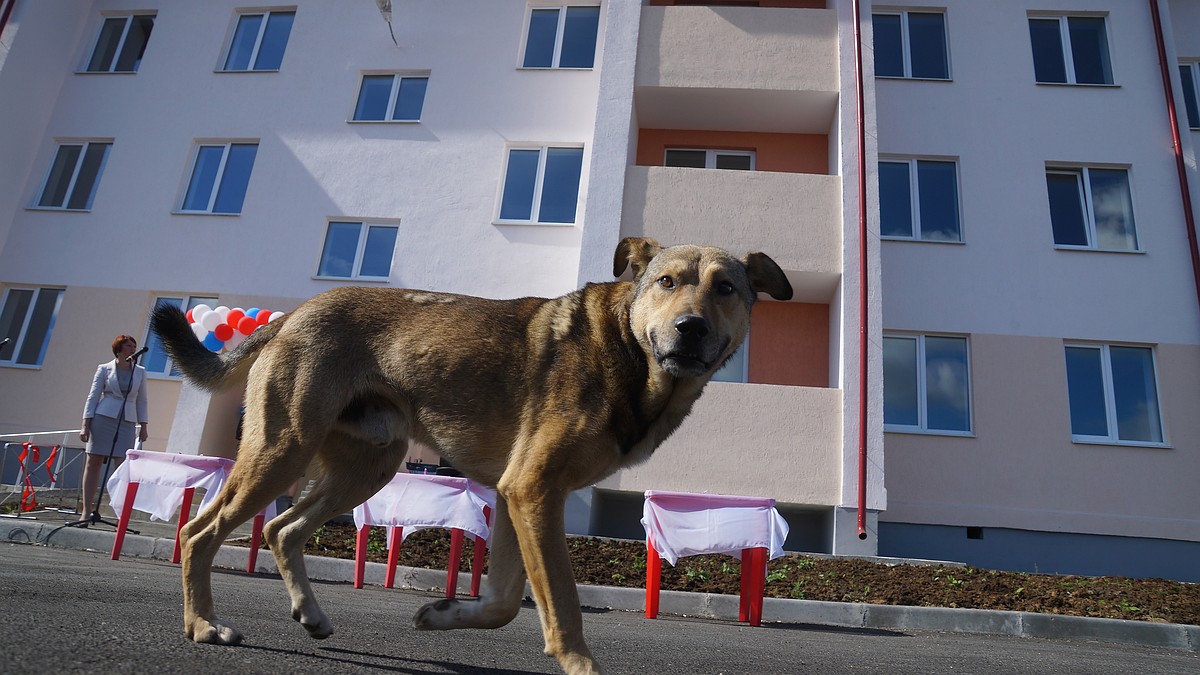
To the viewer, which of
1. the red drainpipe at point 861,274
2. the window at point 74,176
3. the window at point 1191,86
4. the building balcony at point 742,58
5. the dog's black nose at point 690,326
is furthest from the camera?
the window at point 74,176

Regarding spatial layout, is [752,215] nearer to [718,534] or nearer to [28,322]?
[718,534]

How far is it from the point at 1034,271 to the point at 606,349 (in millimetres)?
12770

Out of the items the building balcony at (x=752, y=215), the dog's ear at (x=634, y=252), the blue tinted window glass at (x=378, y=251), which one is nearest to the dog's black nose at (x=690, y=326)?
the dog's ear at (x=634, y=252)

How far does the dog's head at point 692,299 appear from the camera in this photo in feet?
12.0

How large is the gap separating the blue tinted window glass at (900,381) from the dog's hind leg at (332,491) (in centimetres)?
1081

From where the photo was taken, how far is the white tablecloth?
7117mm

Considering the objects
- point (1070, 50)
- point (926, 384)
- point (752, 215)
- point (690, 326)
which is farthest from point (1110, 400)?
point (690, 326)

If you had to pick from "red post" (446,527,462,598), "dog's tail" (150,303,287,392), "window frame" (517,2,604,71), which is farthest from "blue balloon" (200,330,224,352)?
"dog's tail" (150,303,287,392)

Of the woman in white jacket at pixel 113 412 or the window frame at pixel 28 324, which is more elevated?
the window frame at pixel 28 324

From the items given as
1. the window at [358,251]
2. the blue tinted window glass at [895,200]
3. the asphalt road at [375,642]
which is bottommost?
the asphalt road at [375,642]

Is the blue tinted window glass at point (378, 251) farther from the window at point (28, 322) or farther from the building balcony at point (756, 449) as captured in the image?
the building balcony at point (756, 449)

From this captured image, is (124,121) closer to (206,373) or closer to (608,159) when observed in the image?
(608,159)

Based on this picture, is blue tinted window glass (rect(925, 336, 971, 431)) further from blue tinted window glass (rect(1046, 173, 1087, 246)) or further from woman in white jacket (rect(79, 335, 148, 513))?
woman in white jacket (rect(79, 335, 148, 513))

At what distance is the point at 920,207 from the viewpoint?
47.5ft
